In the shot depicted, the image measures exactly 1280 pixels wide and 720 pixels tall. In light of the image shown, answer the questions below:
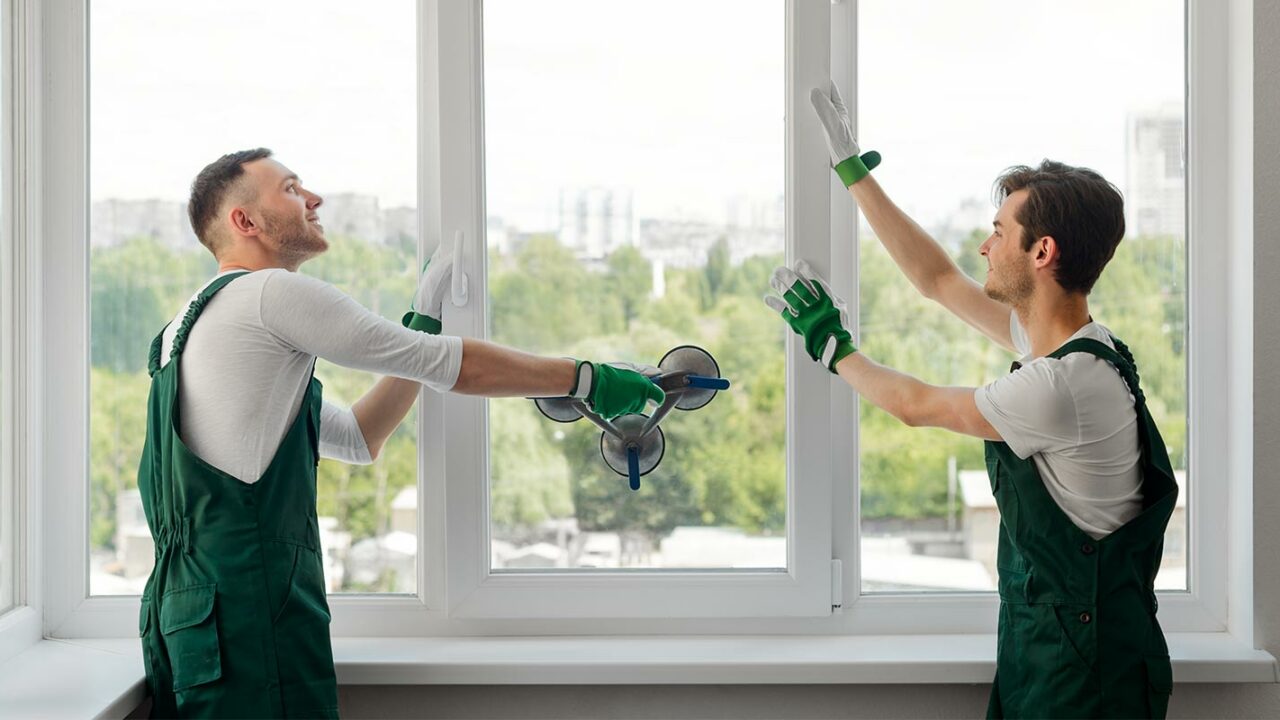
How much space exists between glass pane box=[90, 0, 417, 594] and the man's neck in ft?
3.83

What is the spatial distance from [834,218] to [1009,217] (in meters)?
0.37

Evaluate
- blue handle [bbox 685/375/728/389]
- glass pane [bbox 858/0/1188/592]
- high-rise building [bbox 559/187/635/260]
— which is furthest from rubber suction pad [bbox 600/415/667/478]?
glass pane [bbox 858/0/1188/592]

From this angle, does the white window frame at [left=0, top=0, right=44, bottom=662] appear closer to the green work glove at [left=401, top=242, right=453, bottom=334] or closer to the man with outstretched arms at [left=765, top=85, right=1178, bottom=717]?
the green work glove at [left=401, top=242, right=453, bottom=334]

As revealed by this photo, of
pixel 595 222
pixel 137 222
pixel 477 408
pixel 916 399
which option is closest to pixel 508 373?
pixel 477 408

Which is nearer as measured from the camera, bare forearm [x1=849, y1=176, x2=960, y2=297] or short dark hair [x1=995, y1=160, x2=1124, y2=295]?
short dark hair [x1=995, y1=160, x2=1124, y2=295]

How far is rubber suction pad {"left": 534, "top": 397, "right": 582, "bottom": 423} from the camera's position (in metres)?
1.87

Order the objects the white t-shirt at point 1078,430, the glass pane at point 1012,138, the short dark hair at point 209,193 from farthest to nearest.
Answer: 1. the glass pane at point 1012,138
2. the short dark hair at point 209,193
3. the white t-shirt at point 1078,430

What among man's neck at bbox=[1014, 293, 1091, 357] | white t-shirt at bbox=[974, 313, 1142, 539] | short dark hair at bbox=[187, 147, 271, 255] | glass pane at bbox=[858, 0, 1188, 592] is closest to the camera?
white t-shirt at bbox=[974, 313, 1142, 539]

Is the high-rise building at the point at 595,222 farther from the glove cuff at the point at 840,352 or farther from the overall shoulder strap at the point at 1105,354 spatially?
the overall shoulder strap at the point at 1105,354

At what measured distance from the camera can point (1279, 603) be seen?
1.85m

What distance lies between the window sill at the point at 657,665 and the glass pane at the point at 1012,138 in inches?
9.8

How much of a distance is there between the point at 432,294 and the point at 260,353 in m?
0.41

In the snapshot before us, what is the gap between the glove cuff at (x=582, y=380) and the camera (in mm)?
1720

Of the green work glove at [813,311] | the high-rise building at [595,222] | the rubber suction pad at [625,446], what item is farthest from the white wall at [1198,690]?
the high-rise building at [595,222]
